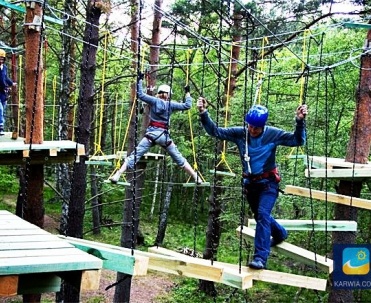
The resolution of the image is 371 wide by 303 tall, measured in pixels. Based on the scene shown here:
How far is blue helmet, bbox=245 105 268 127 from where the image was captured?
3.37 meters

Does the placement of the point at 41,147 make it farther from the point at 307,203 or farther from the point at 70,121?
the point at 70,121

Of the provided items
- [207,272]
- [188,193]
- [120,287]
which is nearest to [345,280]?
[120,287]

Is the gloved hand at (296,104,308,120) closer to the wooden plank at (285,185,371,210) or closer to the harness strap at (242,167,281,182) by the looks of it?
the harness strap at (242,167,281,182)

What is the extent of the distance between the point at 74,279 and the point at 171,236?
13032 millimetres

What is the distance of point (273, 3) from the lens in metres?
8.44

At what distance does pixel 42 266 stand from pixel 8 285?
0.19 meters

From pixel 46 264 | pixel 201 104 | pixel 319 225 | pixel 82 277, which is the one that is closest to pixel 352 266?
pixel 319 225

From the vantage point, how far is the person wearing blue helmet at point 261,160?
341 cm

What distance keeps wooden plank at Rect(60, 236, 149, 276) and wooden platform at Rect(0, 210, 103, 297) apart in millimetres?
130

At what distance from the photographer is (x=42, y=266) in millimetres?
2496

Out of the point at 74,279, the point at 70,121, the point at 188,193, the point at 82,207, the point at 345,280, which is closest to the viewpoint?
the point at 74,279

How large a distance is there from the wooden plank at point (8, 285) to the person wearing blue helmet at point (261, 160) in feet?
5.28

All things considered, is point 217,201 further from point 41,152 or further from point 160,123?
point 41,152

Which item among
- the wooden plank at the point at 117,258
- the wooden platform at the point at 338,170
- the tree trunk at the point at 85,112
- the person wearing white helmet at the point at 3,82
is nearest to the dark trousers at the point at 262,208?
the wooden plank at the point at 117,258
